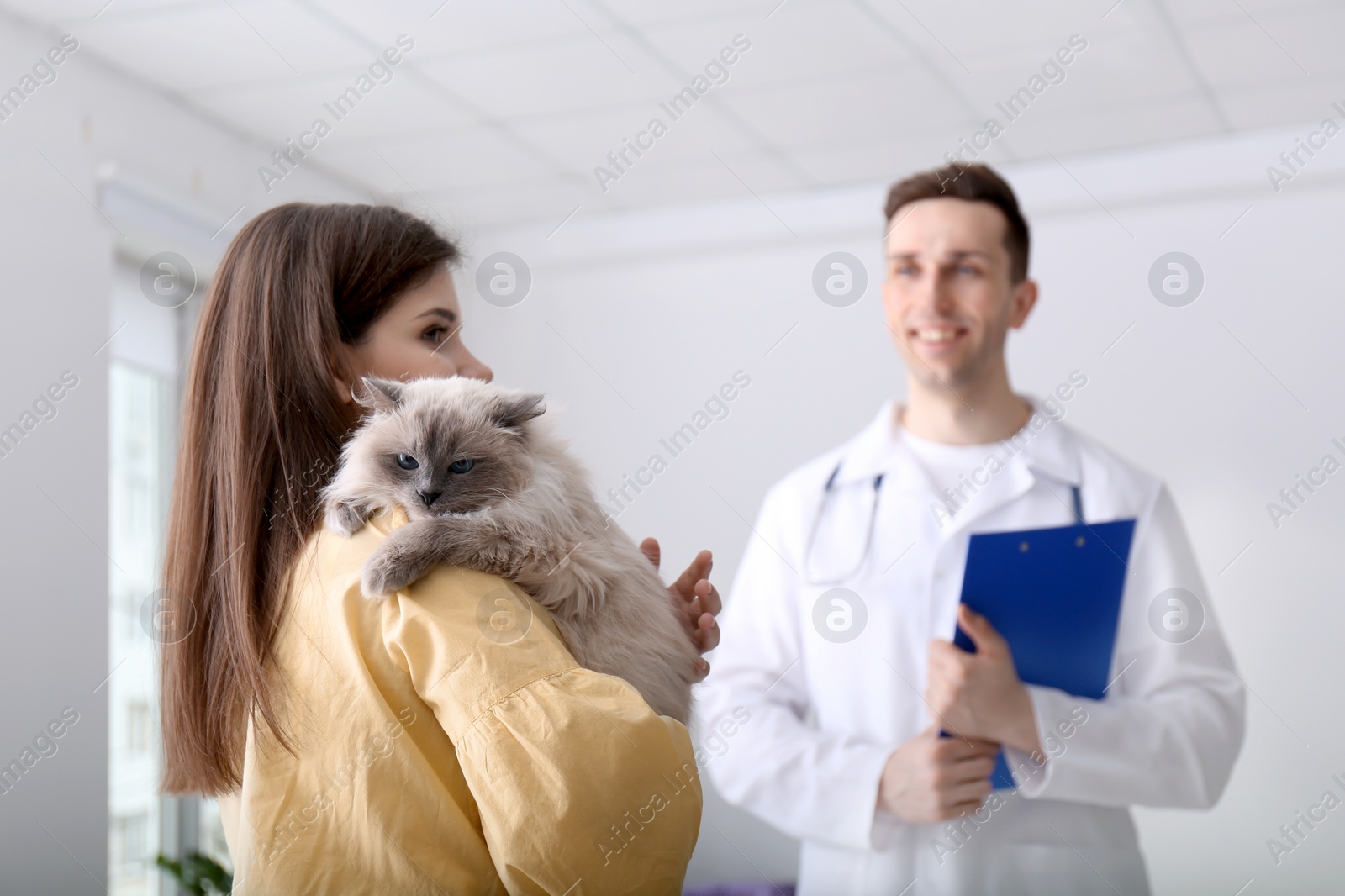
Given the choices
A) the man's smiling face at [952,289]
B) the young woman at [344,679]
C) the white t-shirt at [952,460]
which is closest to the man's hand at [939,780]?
the white t-shirt at [952,460]

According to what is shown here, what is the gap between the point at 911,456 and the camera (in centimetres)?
282

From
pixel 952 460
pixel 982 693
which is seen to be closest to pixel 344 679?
pixel 982 693

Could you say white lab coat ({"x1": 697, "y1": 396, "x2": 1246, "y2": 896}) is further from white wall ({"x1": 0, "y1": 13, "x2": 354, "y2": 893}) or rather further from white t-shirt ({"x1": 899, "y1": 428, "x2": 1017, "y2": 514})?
white wall ({"x1": 0, "y1": 13, "x2": 354, "y2": 893})

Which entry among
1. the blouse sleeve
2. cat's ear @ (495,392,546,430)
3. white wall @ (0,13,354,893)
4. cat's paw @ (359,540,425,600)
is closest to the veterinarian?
cat's ear @ (495,392,546,430)

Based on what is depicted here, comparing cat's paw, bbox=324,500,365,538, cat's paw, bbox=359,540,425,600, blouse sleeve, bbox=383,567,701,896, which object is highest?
cat's paw, bbox=324,500,365,538

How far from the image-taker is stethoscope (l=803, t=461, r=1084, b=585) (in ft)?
8.62

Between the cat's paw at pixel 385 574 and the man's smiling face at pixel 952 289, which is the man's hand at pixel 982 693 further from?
the cat's paw at pixel 385 574

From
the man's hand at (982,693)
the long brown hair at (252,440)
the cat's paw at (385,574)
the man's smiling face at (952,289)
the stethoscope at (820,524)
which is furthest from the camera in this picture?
the man's smiling face at (952,289)

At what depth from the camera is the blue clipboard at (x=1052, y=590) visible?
6.61ft

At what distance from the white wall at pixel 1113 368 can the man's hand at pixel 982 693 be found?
68.6 inches

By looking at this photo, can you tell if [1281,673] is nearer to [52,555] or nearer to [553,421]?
[553,421]

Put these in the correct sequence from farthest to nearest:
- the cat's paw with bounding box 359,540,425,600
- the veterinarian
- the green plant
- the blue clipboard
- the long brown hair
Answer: the green plant, the veterinarian, the blue clipboard, the long brown hair, the cat's paw with bounding box 359,540,425,600

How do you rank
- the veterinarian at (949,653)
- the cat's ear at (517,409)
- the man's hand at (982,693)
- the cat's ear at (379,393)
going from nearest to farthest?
1. the cat's ear at (379,393)
2. the cat's ear at (517,409)
3. the man's hand at (982,693)
4. the veterinarian at (949,653)

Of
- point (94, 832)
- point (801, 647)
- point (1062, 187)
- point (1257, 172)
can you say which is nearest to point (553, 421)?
point (801, 647)
